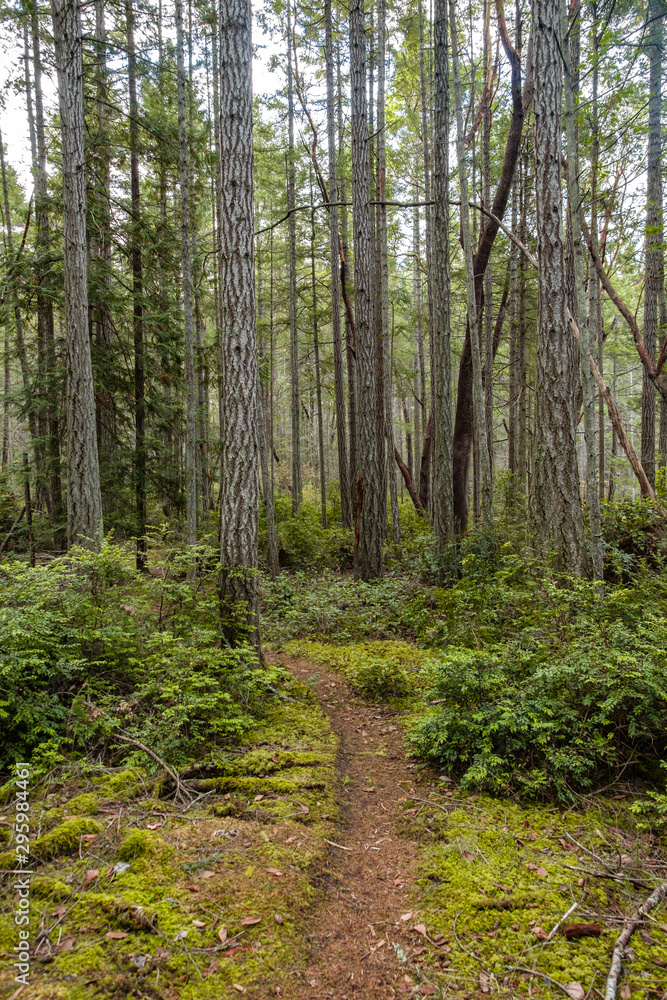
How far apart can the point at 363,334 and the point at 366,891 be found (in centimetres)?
816

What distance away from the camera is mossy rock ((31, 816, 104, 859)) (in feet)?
8.84

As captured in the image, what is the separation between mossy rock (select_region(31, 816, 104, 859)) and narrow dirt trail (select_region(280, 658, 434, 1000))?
1.33 metres

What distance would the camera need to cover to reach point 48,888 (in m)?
2.43

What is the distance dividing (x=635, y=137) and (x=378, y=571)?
29.8ft

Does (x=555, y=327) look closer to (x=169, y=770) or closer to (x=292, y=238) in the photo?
(x=169, y=770)

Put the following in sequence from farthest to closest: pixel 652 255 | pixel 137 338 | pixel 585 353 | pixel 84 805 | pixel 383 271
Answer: pixel 383 271, pixel 652 255, pixel 137 338, pixel 585 353, pixel 84 805

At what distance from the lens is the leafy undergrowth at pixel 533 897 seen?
7.23 ft

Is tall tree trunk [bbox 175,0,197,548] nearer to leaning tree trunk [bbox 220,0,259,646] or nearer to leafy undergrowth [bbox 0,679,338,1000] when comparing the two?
leaning tree trunk [bbox 220,0,259,646]

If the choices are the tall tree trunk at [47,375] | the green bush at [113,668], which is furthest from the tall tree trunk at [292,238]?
the green bush at [113,668]

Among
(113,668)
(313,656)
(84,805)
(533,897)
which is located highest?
(113,668)

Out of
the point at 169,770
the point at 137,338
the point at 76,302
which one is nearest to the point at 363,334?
the point at 76,302

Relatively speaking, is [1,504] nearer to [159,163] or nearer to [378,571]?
[159,163]

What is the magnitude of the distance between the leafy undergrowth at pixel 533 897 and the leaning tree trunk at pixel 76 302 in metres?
6.37

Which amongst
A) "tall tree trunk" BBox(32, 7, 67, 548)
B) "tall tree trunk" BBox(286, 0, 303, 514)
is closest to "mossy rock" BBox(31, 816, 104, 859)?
"tall tree trunk" BBox(32, 7, 67, 548)
